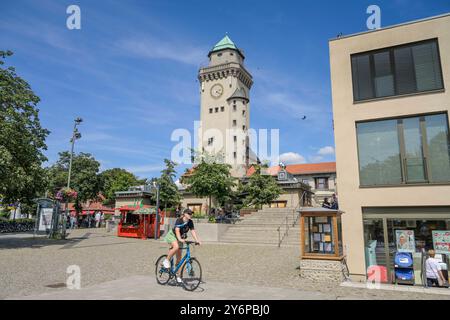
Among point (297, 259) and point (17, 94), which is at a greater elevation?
point (17, 94)

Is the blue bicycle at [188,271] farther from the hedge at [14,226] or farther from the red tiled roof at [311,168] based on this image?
the red tiled roof at [311,168]

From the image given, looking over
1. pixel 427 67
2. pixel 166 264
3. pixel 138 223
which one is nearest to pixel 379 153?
pixel 427 67

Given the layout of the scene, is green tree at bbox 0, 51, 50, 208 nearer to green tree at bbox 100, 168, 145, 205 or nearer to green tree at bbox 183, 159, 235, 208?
green tree at bbox 183, 159, 235, 208

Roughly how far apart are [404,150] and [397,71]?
2.85 metres

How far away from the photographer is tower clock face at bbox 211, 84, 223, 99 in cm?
6256

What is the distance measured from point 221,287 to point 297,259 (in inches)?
267

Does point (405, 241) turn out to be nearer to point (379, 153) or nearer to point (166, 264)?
point (379, 153)

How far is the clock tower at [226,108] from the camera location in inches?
2308

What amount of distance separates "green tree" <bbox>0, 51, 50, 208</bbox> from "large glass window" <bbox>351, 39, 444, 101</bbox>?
635 inches

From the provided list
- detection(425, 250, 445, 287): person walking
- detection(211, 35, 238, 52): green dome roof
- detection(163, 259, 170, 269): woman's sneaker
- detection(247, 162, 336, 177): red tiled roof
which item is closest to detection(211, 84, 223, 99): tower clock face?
Answer: detection(211, 35, 238, 52): green dome roof

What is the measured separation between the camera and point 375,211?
1140 centimetres
